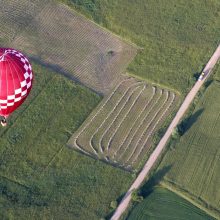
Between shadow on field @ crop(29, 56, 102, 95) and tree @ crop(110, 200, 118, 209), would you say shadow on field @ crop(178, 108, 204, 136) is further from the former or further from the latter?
shadow on field @ crop(29, 56, 102, 95)

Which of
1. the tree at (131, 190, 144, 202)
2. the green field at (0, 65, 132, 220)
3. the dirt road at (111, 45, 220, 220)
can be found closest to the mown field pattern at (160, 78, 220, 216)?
the dirt road at (111, 45, 220, 220)

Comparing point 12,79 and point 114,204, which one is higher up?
point 12,79

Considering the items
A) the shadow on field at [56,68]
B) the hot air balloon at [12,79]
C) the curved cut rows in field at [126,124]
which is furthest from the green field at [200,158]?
the hot air balloon at [12,79]

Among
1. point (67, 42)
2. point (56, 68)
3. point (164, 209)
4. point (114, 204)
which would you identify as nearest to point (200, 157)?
point (164, 209)

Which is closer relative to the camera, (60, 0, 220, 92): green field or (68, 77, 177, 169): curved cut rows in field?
(68, 77, 177, 169): curved cut rows in field

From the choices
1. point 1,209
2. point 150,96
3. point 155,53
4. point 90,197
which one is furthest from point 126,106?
point 1,209

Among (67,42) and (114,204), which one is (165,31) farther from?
(114,204)

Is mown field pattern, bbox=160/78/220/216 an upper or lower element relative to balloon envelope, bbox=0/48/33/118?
lower

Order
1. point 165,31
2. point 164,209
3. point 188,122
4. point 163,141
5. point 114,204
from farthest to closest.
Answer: point 165,31
point 188,122
point 163,141
point 164,209
point 114,204
